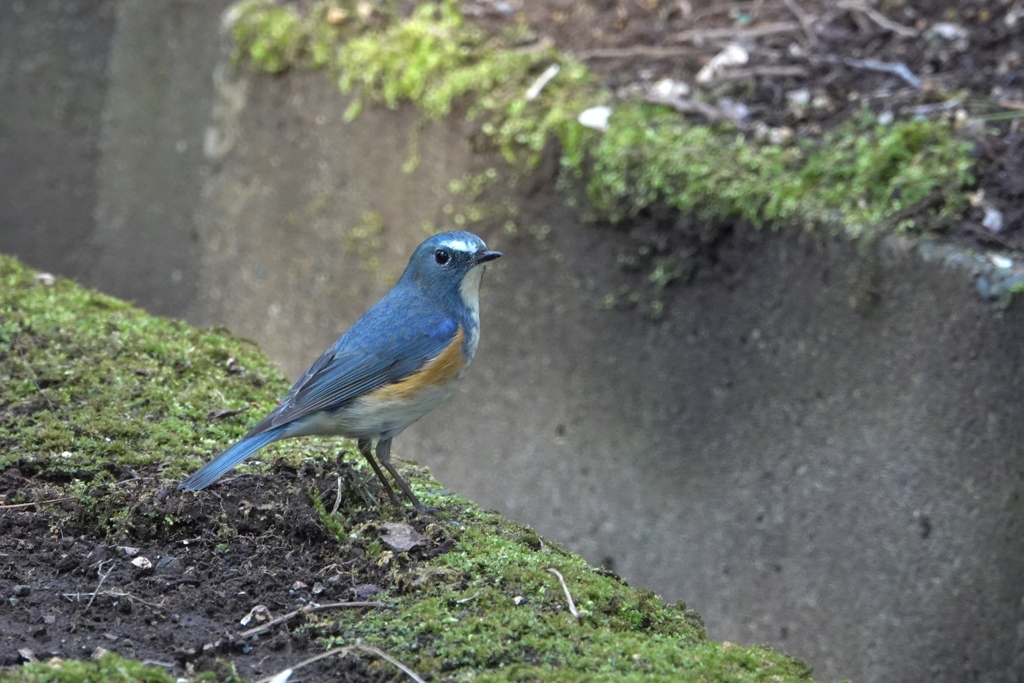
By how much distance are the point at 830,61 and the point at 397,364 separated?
10.4ft

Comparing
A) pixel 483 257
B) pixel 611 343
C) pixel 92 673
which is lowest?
pixel 611 343

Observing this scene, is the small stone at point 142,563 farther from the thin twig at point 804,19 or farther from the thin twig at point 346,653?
the thin twig at point 804,19

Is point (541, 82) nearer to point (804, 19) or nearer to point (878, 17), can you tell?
point (804, 19)

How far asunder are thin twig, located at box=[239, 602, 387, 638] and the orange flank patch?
90 centimetres

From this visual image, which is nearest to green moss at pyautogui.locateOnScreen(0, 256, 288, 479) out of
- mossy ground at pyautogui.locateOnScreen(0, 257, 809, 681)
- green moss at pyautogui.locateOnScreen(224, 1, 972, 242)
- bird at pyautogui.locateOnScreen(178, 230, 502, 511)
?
mossy ground at pyautogui.locateOnScreen(0, 257, 809, 681)

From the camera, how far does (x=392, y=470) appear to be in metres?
3.26

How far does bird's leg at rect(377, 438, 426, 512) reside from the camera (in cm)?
313

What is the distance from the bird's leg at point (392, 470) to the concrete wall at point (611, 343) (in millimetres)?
2005

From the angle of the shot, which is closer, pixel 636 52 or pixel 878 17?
pixel 878 17

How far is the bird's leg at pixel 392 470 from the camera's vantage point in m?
3.13

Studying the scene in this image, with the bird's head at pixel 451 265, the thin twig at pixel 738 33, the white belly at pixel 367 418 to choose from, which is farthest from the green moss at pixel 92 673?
the thin twig at pixel 738 33

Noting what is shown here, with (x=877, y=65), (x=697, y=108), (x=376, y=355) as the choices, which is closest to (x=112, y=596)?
(x=376, y=355)

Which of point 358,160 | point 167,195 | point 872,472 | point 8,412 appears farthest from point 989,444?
point 167,195

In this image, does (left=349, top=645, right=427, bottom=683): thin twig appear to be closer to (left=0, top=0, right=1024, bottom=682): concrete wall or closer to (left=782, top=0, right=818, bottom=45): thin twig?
(left=0, top=0, right=1024, bottom=682): concrete wall
